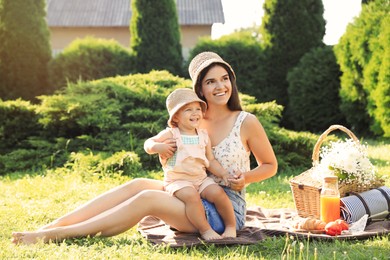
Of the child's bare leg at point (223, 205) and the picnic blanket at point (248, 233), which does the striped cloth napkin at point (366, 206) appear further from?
the child's bare leg at point (223, 205)

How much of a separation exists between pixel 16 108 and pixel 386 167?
545 cm

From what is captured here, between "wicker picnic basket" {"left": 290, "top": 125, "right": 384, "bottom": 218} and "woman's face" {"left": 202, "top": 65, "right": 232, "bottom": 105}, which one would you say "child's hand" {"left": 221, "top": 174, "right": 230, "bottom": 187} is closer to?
"woman's face" {"left": 202, "top": 65, "right": 232, "bottom": 105}

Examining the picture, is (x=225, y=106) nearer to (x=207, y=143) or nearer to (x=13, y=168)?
(x=207, y=143)

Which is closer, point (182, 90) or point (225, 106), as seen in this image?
point (182, 90)

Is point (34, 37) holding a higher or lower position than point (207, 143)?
higher

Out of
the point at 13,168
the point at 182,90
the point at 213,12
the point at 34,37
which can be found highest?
the point at 213,12

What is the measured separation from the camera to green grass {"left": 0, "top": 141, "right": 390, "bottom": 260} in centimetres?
374

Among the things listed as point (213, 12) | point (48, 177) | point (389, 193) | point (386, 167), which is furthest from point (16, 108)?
point (213, 12)

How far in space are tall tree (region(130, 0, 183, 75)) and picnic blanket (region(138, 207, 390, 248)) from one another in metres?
8.37

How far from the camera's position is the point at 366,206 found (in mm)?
4609

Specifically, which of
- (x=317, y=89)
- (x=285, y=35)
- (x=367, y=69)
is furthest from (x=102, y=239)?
(x=285, y=35)

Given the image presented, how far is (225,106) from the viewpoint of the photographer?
14.5 ft

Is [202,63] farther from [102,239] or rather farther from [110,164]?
[110,164]

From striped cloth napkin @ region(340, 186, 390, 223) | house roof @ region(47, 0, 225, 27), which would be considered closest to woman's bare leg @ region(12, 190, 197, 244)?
striped cloth napkin @ region(340, 186, 390, 223)
